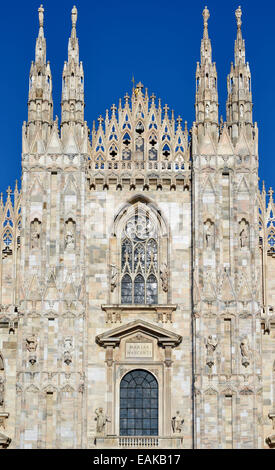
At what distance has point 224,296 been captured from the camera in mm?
42750

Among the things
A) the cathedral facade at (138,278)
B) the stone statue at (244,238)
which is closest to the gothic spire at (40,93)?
the cathedral facade at (138,278)

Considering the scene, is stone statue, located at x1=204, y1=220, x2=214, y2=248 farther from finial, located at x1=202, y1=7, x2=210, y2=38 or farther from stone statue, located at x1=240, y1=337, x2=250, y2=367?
finial, located at x1=202, y1=7, x2=210, y2=38

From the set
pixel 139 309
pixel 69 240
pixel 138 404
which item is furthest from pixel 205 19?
pixel 138 404

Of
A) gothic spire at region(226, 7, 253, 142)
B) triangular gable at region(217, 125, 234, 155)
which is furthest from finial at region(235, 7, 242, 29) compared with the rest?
triangular gable at region(217, 125, 234, 155)

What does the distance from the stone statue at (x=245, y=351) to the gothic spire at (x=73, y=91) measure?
8.87 m

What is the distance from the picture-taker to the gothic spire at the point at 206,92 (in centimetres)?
4459

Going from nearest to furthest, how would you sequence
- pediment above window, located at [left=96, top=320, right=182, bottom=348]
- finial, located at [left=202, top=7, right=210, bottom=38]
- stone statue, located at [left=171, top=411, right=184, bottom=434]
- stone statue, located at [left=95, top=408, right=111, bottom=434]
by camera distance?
stone statue, located at [left=95, top=408, right=111, bottom=434]
stone statue, located at [left=171, top=411, right=184, bottom=434]
pediment above window, located at [left=96, top=320, right=182, bottom=348]
finial, located at [left=202, top=7, right=210, bottom=38]

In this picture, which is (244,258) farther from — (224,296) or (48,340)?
(48,340)

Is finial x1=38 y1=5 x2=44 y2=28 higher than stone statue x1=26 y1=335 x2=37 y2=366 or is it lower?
higher

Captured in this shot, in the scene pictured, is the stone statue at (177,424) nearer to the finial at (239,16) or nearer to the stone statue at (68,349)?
the stone statue at (68,349)

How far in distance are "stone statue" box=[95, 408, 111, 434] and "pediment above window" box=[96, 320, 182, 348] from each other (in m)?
2.15

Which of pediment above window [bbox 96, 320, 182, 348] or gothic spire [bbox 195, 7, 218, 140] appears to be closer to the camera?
pediment above window [bbox 96, 320, 182, 348]

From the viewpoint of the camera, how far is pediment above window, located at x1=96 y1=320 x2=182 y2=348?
42.7 m
